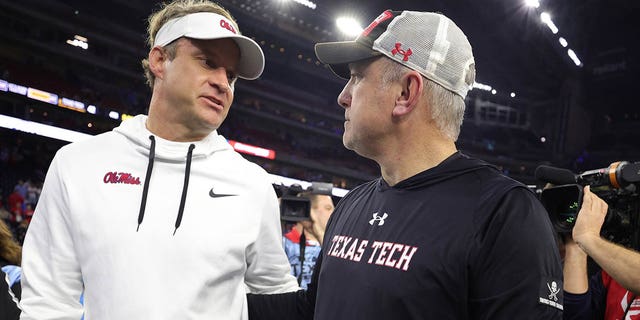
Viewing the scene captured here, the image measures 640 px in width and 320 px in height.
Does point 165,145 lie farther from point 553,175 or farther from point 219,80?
point 553,175

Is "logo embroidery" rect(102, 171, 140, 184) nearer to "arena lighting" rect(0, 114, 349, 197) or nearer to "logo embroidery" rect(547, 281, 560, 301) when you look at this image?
"logo embroidery" rect(547, 281, 560, 301)

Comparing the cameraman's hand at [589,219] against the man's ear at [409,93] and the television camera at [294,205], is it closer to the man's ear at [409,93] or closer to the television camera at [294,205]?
the man's ear at [409,93]

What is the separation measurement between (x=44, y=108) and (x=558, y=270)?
16613 millimetres

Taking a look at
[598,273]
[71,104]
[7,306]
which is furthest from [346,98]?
[71,104]

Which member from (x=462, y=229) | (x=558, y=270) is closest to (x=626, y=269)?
(x=558, y=270)

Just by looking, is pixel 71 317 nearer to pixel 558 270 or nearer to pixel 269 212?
pixel 269 212

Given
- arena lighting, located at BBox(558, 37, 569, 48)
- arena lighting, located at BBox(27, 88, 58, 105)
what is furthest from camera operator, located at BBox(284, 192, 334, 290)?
arena lighting, located at BBox(558, 37, 569, 48)

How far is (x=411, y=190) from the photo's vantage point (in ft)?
4.20

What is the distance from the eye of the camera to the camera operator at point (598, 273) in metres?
1.80

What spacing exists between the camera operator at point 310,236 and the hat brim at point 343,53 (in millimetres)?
1896

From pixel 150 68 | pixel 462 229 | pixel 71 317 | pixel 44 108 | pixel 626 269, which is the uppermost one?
pixel 44 108

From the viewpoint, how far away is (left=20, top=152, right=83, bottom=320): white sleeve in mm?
1392

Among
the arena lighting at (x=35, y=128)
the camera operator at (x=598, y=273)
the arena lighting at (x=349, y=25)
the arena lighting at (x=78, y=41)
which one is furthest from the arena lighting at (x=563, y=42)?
the camera operator at (x=598, y=273)

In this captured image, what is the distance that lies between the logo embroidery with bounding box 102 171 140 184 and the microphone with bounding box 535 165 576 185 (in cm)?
146
